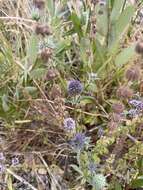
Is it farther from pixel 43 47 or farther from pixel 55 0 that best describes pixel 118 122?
pixel 55 0

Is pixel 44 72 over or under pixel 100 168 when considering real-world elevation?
over

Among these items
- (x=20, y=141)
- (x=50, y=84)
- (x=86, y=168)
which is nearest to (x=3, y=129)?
(x=20, y=141)

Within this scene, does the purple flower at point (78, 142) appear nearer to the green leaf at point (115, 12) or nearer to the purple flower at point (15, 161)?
the purple flower at point (15, 161)

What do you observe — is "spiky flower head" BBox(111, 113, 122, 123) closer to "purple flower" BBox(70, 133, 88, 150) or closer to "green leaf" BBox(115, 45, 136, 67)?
"purple flower" BBox(70, 133, 88, 150)

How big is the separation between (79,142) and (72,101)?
14 centimetres

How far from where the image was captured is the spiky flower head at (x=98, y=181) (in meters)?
1.26

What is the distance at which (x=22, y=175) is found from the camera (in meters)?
1.41

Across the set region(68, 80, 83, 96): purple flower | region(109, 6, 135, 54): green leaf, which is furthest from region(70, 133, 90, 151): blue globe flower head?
region(109, 6, 135, 54): green leaf

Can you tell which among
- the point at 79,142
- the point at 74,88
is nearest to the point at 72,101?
the point at 74,88

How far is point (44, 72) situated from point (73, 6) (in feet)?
1.08

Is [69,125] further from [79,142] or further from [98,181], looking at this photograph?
[98,181]

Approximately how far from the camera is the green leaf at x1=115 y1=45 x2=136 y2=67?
1.51m

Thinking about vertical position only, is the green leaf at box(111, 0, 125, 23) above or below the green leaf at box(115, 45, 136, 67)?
above

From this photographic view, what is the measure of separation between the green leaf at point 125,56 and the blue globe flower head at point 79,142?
0.95ft
